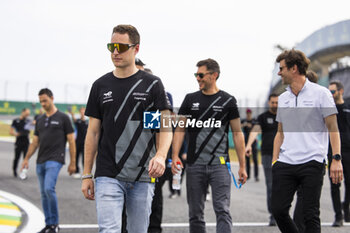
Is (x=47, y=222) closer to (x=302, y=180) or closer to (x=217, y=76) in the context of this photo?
(x=217, y=76)

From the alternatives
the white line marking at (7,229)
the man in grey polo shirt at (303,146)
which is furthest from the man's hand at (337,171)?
the white line marking at (7,229)

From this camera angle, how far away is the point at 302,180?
454cm

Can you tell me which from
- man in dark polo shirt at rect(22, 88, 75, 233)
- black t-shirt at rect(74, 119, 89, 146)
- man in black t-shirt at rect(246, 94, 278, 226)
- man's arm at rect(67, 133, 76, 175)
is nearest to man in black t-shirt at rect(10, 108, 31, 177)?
black t-shirt at rect(74, 119, 89, 146)

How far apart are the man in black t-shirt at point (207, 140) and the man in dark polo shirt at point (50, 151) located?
2.22m

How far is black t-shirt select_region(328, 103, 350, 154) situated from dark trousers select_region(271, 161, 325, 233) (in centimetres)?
304

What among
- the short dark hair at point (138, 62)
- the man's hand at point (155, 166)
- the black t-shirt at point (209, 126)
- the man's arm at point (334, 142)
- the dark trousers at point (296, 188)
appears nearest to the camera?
the man's hand at point (155, 166)

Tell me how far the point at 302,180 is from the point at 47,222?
3.71 meters

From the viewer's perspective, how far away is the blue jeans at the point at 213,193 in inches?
197

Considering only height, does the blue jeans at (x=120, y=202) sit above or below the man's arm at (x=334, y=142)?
below

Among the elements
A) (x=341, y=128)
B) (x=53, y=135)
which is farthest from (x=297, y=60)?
(x=53, y=135)

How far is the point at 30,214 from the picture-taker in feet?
25.5

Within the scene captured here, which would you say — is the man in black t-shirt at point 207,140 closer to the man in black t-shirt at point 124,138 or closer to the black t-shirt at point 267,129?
the man in black t-shirt at point 124,138

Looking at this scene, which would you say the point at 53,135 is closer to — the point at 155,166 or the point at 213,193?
the point at 213,193

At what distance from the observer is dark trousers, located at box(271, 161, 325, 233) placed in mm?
4406
